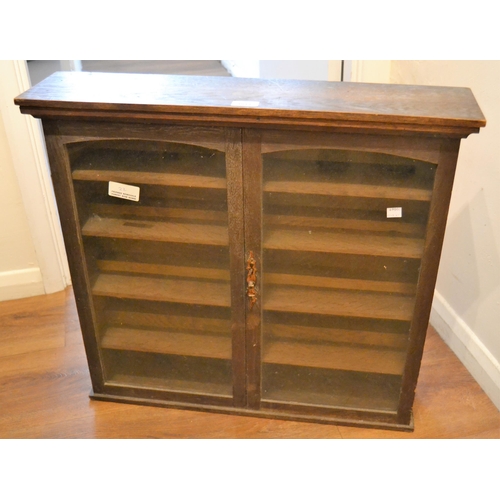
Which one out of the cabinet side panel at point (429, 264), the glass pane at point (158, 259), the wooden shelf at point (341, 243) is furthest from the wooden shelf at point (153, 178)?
the cabinet side panel at point (429, 264)

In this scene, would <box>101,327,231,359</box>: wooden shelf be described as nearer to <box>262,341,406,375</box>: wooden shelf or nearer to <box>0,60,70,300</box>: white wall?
<box>262,341,406,375</box>: wooden shelf

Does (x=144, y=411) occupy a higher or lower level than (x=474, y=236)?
lower

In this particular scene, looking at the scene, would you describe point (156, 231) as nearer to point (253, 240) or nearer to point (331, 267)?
point (253, 240)

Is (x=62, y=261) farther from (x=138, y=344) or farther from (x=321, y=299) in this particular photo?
(x=321, y=299)

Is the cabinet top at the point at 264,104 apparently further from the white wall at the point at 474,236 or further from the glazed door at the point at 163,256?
the white wall at the point at 474,236

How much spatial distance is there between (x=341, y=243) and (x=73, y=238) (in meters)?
0.87

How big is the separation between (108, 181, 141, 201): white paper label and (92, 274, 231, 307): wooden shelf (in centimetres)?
33

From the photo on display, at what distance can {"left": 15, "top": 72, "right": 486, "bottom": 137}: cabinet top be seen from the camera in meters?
1.50

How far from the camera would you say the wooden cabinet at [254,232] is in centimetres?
158

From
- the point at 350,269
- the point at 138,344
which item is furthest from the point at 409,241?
the point at 138,344

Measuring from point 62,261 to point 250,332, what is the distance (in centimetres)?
124

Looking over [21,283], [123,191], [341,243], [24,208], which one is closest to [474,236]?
[341,243]

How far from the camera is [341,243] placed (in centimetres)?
180

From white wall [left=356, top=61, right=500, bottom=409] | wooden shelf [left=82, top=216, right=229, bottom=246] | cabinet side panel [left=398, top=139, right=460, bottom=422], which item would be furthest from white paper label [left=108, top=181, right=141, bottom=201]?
white wall [left=356, top=61, right=500, bottom=409]
